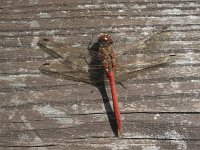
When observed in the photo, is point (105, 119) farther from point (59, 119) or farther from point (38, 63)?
point (38, 63)

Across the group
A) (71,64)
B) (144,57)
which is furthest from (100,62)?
(144,57)

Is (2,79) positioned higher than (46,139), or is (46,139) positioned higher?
(2,79)

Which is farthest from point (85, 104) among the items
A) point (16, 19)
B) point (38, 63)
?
point (16, 19)

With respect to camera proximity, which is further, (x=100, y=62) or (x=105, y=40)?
(x=100, y=62)

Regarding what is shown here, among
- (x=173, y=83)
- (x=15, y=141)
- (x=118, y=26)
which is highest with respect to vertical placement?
(x=118, y=26)

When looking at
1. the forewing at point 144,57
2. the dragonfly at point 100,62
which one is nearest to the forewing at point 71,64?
the dragonfly at point 100,62

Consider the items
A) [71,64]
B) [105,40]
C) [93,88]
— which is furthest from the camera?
[71,64]

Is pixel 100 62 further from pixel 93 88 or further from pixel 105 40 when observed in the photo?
pixel 93 88
